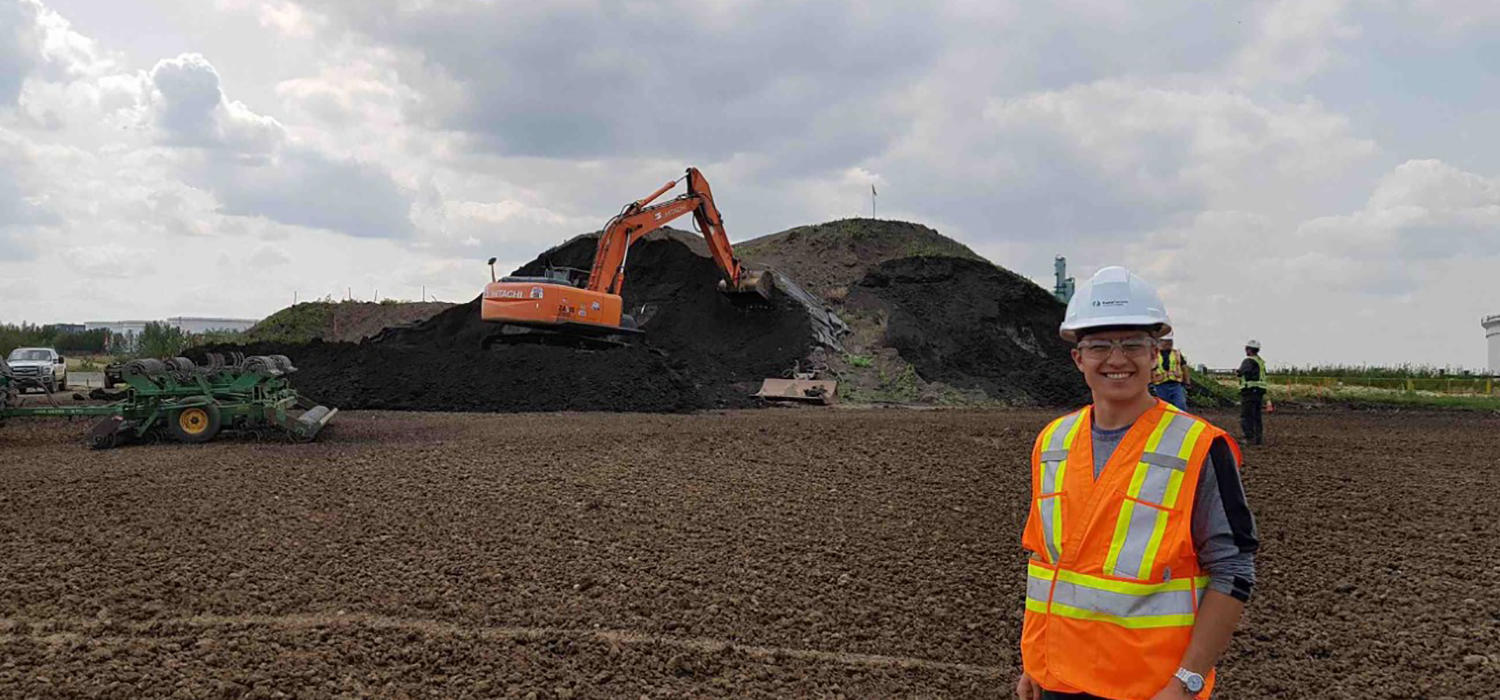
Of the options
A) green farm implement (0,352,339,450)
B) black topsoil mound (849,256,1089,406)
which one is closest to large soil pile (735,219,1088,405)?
black topsoil mound (849,256,1089,406)

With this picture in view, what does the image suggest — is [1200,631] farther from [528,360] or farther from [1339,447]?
[528,360]

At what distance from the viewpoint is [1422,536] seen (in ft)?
26.0

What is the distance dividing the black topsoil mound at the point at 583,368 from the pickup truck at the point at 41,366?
4308 millimetres

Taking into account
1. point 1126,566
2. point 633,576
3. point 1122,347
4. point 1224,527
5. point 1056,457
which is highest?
point 1122,347

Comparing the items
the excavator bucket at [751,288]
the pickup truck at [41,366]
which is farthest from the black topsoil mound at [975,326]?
the pickup truck at [41,366]

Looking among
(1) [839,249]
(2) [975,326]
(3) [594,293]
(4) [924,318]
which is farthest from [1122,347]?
(1) [839,249]

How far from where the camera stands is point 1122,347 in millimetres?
2643

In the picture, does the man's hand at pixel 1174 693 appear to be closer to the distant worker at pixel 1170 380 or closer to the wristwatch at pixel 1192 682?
the wristwatch at pixel 1192 682

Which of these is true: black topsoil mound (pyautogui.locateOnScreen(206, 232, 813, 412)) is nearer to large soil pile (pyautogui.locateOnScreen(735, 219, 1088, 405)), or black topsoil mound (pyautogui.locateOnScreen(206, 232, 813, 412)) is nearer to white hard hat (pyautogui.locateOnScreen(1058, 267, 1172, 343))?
large soil pile (pyautogui.locateOnScreen(735, 219, 1088, 405))

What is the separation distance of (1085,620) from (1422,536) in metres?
6.92

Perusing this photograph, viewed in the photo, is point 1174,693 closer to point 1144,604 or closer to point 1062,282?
point 1144,604

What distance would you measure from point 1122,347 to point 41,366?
2804 centimetres

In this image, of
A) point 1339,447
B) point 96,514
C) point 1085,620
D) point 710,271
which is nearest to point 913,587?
point 1085,620

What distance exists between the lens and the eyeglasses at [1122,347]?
2.63 meters
